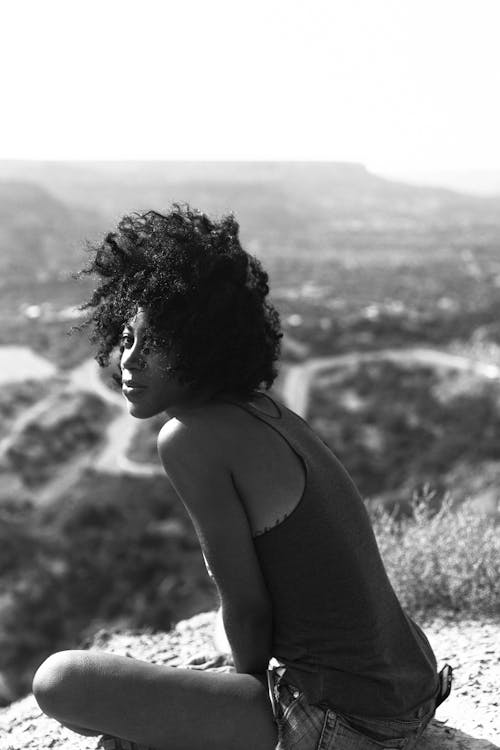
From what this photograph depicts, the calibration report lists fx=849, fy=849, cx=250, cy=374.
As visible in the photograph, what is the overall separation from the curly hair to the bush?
1.80 meters

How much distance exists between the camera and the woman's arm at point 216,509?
167 centimetres

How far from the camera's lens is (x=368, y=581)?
1.79 metres

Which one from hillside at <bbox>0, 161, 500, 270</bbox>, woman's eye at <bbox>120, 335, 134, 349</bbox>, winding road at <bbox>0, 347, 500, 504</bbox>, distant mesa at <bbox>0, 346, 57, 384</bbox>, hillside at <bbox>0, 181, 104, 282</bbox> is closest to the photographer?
woman's eye at <bbox>120, 335, 134, 349</bbox>

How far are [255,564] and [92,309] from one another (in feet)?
2.74

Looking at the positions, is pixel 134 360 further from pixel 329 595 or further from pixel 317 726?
pixel 317 726

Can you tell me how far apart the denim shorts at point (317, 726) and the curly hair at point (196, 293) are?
25.6 inches

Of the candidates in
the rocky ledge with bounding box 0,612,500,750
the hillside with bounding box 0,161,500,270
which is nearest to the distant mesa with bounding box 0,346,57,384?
the rocky ledge with bounding box 0,612,500,750

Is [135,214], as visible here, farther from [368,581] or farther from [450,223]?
[450,223]

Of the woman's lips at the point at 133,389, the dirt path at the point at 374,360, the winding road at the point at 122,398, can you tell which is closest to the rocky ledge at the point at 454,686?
the woman's lips at the point at 133,389

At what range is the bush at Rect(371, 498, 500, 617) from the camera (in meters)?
3.43

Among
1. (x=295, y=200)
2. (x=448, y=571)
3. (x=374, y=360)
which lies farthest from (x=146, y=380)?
(x=295, y=200)

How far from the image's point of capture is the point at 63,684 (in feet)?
6.03

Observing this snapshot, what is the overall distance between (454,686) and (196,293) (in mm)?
1585

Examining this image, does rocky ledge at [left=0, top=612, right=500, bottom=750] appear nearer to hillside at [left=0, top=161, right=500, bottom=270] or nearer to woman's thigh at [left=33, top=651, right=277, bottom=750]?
woman's thigh at [left=33, top=651, right=277, bottom=750]
